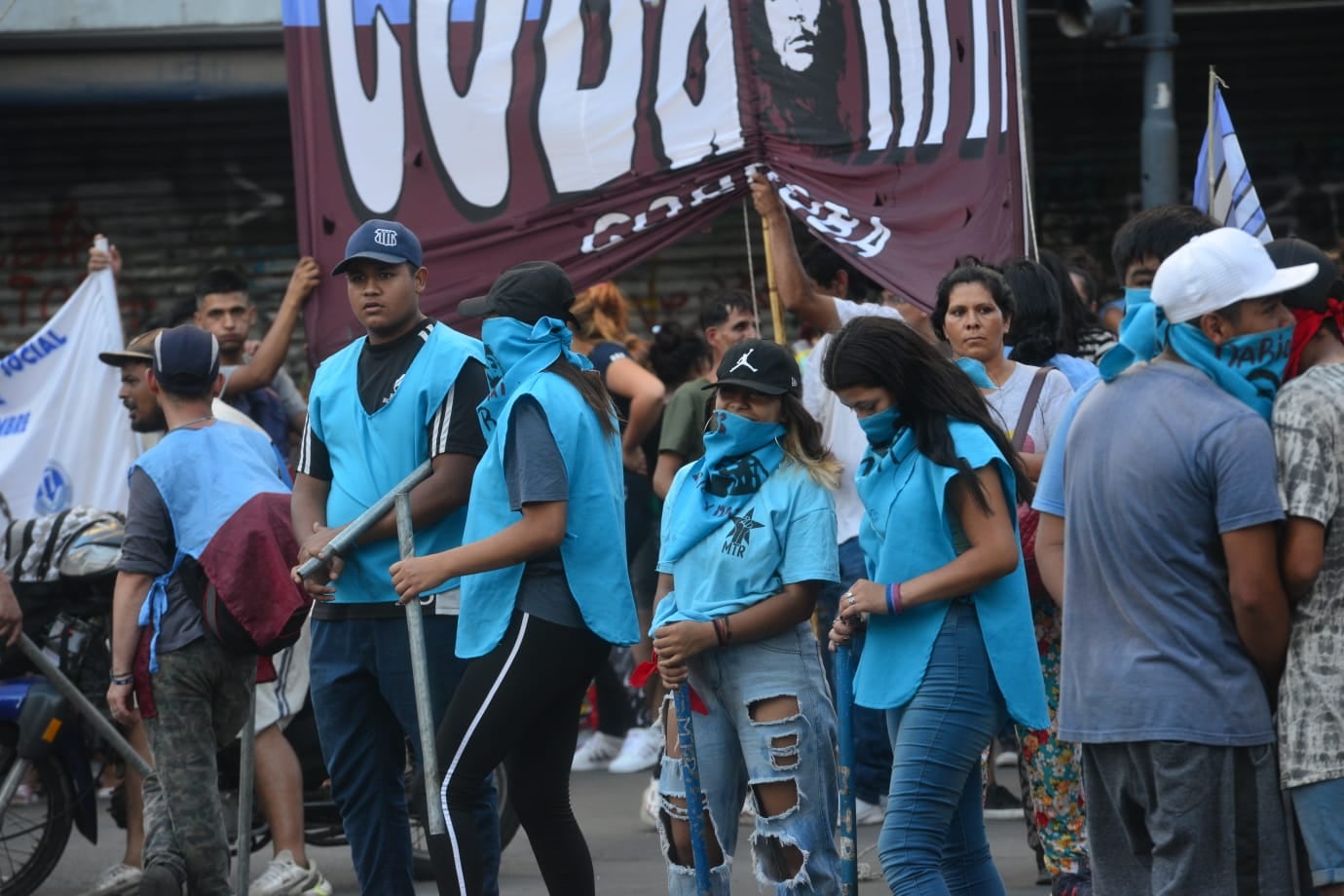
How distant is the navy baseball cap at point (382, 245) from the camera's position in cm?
533

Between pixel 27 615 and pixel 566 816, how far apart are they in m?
2.73

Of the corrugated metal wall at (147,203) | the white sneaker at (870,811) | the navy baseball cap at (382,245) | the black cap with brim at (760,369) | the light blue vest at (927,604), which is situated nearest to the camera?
the light blue vest at (927,604)

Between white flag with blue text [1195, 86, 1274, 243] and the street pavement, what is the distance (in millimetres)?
2217

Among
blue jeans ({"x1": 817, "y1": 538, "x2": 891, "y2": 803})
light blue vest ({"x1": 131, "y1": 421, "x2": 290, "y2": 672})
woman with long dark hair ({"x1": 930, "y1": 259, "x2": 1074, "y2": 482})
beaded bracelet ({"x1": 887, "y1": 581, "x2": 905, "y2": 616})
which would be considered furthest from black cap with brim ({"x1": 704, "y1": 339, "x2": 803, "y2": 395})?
blue jeans ({"x1": 817, "y1": 538, "x2": 891, "y2": 803})

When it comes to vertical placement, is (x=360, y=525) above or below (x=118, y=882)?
above

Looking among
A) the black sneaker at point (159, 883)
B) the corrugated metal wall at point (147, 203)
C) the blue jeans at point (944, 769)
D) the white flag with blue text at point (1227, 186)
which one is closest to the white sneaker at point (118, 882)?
A: the black sneaker at point (159, 883)

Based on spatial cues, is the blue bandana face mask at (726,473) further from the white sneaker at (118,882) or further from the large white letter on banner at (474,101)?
the white sneaker at (118,882)

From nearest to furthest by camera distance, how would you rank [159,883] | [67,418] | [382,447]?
[382,447]
[159,883]
[67,418]

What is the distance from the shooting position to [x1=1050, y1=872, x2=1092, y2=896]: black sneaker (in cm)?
544

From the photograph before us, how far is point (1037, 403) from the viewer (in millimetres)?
5727

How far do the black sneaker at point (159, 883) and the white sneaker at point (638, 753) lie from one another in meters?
3.74

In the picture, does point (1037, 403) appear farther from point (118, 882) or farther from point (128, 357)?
point (118, 882)

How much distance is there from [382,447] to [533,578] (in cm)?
61

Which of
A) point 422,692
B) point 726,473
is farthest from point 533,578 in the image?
point 726,473
